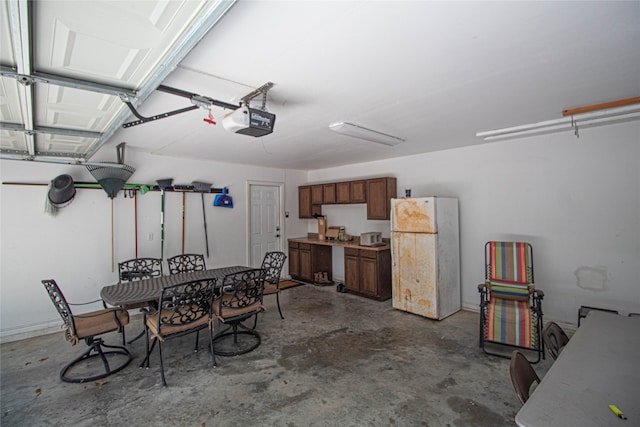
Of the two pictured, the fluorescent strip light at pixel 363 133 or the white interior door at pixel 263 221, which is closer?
the fluorescent strip light at pixel 363 133

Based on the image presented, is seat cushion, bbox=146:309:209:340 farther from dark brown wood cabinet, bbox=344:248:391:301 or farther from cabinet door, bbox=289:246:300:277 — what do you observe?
cabinet door, bbox=289:246:300:277

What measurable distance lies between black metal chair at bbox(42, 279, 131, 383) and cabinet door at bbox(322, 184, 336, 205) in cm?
A: 412

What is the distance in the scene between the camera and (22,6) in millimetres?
1158

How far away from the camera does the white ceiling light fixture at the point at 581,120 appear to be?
110 inches

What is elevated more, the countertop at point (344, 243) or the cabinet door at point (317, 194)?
the cabinet door at point (317, 194)

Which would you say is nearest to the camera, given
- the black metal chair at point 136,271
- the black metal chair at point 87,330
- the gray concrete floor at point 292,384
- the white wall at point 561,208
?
the gray concrete floor at point 292,384

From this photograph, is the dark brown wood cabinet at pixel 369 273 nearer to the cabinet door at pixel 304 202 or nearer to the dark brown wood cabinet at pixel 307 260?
the dark brown wood cabinet at pixel 307 260

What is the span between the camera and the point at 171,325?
280 centimetres

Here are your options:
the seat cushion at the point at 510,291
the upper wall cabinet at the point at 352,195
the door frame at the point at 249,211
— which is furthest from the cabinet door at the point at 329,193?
the seat cushion at the point at 510,291

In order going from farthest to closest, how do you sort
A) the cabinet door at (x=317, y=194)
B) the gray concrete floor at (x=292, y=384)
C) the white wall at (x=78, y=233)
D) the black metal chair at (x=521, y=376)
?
1. the cabinet door at (x=317, y=194)
2. the white wall at (x=78, y=233)
3. the gray concrete floor at (x=292, y=384)
4. the black metal chair at (x=521, y=376)

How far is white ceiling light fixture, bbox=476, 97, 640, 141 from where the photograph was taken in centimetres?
279

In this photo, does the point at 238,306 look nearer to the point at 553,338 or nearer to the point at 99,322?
the point at 99,322

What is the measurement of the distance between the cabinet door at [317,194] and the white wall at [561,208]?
8.28 ft

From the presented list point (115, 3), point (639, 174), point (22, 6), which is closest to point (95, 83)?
point (22, 6)
